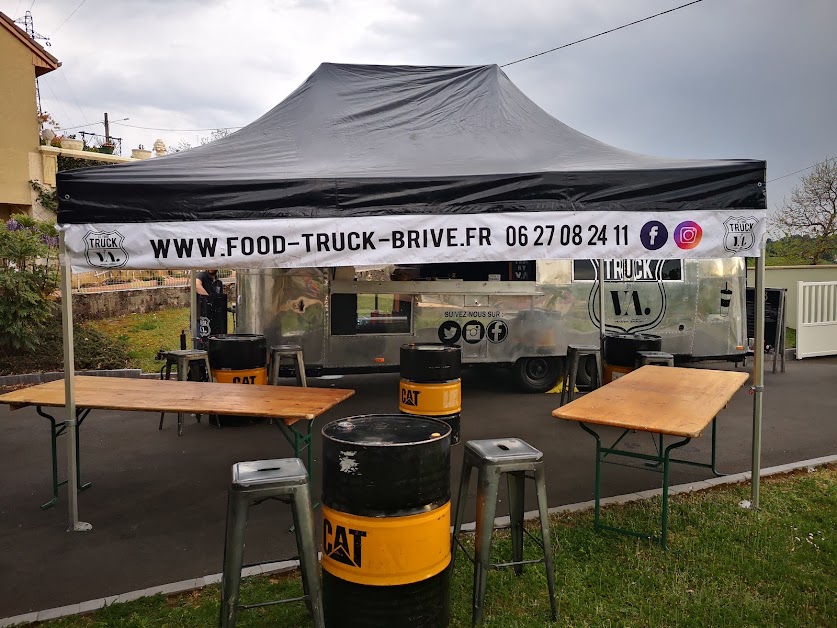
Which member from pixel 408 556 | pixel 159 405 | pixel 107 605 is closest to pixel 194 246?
pixel 159 405

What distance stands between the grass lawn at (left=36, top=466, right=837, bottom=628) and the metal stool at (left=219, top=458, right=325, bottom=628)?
0.50 m

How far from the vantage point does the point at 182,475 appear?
19.4 ft

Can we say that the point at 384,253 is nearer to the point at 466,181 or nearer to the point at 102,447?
the point at 466,181

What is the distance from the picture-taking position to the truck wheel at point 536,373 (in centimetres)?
949

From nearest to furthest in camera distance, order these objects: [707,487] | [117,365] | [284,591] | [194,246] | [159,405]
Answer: [284,591] < [194,246] < [159,405] < [707,487] < [117,365]

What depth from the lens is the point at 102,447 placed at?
6832 mm

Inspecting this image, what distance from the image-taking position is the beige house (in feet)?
65.1

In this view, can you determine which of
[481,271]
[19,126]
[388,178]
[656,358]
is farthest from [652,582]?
[19,126]

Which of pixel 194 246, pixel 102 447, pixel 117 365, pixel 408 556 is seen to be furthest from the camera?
pixel 117 365

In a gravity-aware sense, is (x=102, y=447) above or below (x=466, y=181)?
below

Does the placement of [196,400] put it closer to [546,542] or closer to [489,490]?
[489,490]

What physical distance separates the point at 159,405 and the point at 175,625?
1700 millimetres

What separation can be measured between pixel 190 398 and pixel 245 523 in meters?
2.09

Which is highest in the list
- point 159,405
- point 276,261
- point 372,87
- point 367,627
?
point 372,87
